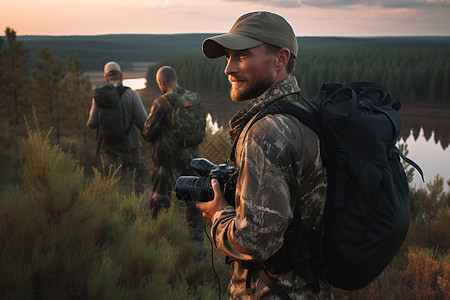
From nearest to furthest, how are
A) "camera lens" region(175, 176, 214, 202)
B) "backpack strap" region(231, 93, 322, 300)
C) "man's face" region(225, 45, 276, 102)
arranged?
"backpack strap" region(231, 93, 322, 300) → "man's face" region(225, 45, 276, 102) → "camera lens" region(175, 176, 214, 202)

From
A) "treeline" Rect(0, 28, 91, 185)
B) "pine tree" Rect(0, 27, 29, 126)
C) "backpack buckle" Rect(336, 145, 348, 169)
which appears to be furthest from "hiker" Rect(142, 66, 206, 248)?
"pine tree" Rect(0, 27, 29, 126)

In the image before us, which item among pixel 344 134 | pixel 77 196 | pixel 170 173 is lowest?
pixel 170 173

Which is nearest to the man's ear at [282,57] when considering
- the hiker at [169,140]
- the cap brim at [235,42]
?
the cap brim at [235,42]

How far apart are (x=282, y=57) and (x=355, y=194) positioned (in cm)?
70

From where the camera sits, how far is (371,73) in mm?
47000

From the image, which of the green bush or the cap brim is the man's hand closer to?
the cap brim

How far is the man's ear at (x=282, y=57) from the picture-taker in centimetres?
168

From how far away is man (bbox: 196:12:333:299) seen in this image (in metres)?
1.43

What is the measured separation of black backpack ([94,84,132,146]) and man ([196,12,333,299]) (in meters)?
4.22

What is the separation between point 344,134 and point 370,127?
0.10 meters

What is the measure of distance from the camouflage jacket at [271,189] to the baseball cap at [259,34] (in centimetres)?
21

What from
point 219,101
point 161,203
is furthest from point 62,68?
point 219,101

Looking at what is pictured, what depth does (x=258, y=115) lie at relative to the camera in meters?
1.56

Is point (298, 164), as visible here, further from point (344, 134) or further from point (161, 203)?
point (161, 203)
